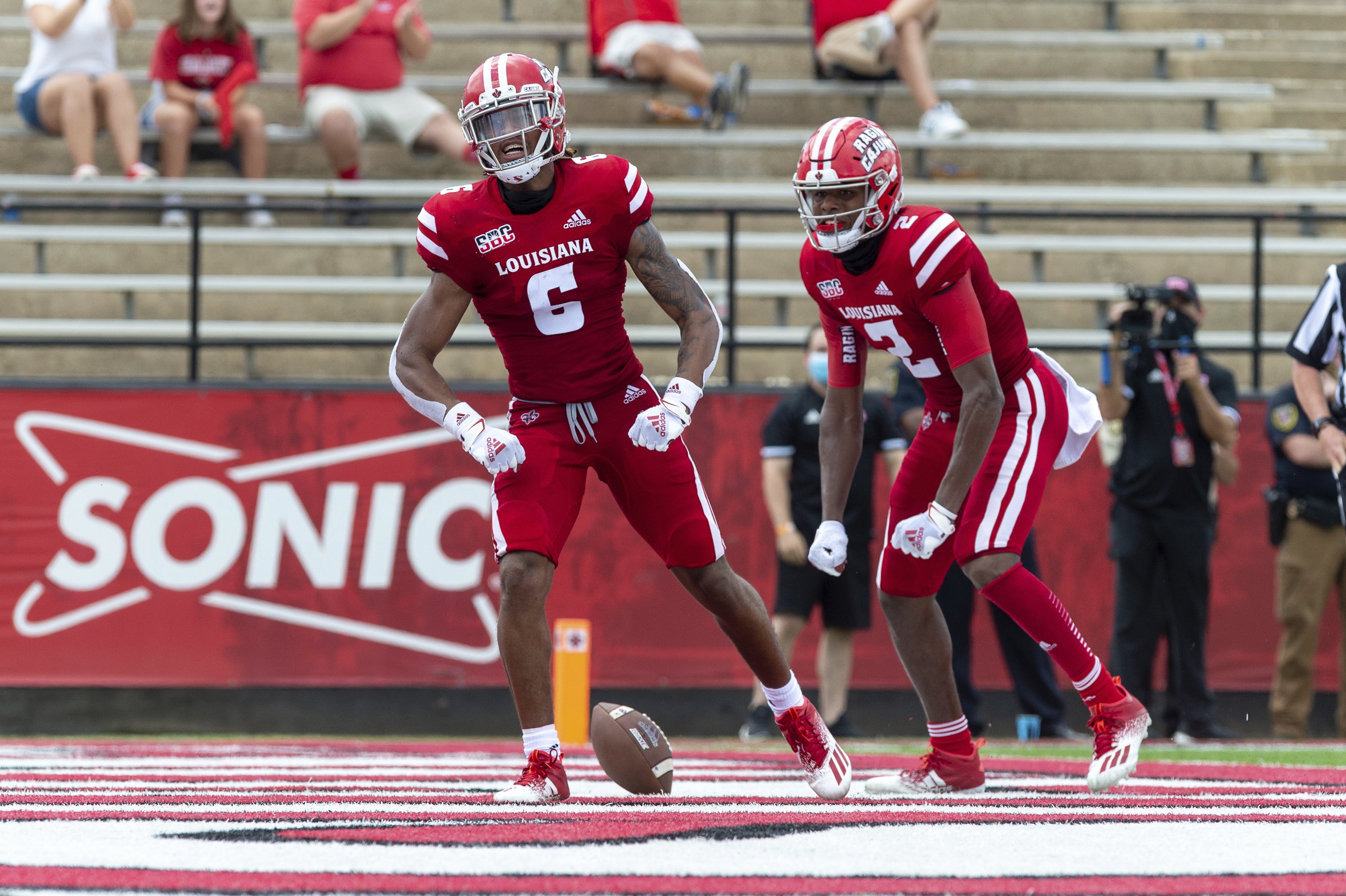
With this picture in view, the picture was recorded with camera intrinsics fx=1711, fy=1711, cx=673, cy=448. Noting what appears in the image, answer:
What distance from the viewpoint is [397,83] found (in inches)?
484

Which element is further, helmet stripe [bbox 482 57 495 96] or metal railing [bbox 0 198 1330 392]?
metal railing [bbox 0 198 1330 392]

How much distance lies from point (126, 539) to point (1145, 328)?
5.68 metres

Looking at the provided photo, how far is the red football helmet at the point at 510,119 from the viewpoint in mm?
4945

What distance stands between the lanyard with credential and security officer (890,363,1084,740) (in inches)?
34.7

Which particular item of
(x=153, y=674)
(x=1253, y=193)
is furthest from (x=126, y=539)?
(x=1253, y=193)

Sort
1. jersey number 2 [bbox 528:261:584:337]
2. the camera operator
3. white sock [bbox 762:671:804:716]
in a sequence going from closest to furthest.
→ jersey number 2 [bbox 528:261:584:337]
white sock [bbox 762:671:804:716]
the camera operator

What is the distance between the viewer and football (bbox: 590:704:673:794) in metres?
5.18

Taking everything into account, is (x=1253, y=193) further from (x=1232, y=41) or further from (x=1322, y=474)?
(x=1322, y=474)

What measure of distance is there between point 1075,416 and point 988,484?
489mm

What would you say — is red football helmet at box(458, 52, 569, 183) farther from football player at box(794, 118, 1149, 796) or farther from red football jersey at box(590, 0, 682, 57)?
red football jersey at box(590, 0, 682, 57)

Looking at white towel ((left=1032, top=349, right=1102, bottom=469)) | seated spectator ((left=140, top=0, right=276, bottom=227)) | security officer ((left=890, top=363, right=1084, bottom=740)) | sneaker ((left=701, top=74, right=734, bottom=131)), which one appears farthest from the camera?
sneaker ((left=701, top=74, right=734, bottom=131))

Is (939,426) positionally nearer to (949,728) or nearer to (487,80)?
(949,728)

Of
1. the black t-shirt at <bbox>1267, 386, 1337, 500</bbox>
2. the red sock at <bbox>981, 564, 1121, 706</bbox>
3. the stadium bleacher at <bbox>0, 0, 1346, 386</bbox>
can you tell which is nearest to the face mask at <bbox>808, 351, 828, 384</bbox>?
the stadium bleacher at <bbox>0, 0, 1346, 386</bbox>

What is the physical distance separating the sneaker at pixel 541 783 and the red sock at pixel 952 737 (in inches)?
50.3
